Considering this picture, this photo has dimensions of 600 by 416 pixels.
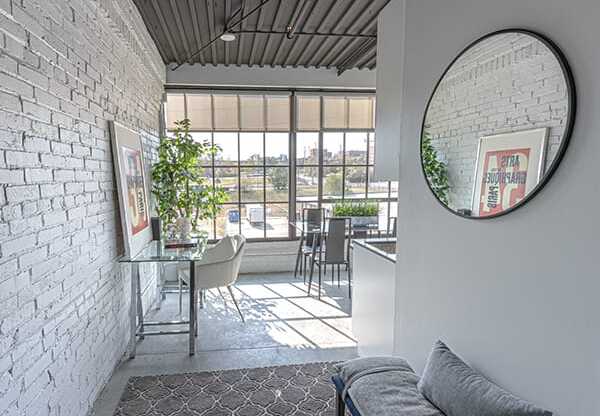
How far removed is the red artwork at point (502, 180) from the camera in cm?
150

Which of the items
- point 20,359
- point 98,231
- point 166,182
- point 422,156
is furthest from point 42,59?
point 166,182

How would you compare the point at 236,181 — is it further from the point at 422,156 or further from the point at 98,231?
the point at 422,156

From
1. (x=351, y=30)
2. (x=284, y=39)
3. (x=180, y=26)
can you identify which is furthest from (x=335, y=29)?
(x=180, y=26)

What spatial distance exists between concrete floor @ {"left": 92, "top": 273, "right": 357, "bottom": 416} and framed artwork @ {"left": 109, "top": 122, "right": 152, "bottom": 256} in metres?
0.90

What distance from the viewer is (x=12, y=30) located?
1.60 metres

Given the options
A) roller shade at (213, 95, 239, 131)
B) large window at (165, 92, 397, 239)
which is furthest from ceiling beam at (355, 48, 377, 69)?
roller shade at (213, 95, 239, 131)

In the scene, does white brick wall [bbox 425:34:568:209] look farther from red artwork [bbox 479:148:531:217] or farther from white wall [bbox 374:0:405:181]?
white wall [bbox 374:0:405:181]

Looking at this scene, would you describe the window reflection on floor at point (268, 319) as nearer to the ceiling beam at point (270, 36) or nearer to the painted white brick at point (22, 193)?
the painted white brick at point (22, 193)

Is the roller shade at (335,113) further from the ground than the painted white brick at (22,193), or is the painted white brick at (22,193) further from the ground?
the roller shade at (335,113)

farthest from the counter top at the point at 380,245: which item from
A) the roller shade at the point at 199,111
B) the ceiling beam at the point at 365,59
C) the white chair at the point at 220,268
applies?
the roller shade at the point at 199,111

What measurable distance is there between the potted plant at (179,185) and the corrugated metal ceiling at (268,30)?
1.03 meters

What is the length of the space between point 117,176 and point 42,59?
126cm

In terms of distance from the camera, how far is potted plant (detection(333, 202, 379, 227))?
6.00 metres

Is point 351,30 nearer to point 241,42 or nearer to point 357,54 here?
point 357,54
